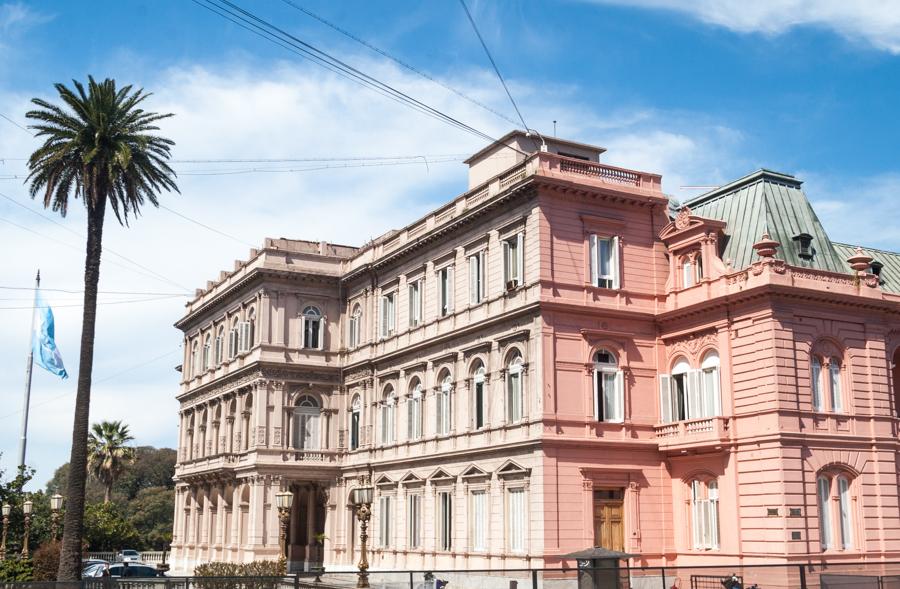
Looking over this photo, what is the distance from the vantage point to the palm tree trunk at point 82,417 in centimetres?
3666

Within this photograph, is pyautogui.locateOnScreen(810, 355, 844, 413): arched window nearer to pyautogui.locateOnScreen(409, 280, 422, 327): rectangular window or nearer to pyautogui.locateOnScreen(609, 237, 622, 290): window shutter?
pyautogui.locateOnScreen(609, 237, 622, 290): window shutter

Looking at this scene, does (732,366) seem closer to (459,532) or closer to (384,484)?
(459,532)

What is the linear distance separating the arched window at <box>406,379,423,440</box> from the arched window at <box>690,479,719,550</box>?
13169 mm

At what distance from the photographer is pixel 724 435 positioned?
34.6 m

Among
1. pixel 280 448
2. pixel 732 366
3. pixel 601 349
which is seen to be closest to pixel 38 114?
pixel 280 448

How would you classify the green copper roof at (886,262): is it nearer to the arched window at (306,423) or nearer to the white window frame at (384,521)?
the white window frame at (384,521)

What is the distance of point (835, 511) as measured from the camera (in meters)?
34.3

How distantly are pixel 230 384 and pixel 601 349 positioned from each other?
85.3 ft

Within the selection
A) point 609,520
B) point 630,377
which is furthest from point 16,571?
point 630,377

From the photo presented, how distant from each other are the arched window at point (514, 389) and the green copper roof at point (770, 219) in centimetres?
862

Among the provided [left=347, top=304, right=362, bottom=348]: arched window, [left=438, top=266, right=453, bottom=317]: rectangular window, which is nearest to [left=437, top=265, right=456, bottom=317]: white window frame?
[left=438, top=266, right=453, bottom=317]: rectangular window

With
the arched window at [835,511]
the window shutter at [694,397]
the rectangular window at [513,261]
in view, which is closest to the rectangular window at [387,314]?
the rectangular window at [513,261]

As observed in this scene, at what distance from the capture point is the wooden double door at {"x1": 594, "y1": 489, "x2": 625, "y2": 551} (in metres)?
36.3

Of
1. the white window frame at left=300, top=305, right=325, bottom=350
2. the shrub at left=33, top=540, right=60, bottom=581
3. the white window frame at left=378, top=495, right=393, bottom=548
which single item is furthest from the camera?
the white window frame at left=300, top=305, right=325, bottom=350
